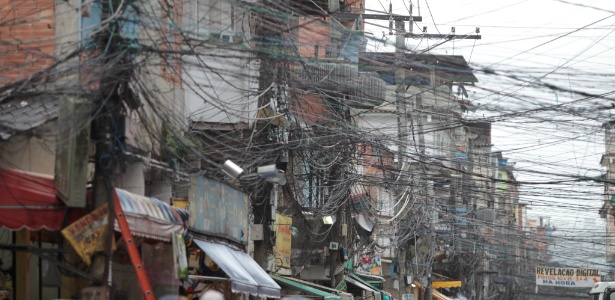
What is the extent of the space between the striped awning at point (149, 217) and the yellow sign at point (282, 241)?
12.4m

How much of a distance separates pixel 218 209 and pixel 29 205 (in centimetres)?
647

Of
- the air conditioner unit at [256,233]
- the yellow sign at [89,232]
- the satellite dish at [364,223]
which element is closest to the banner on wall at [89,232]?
the yellow sign at [89,232]

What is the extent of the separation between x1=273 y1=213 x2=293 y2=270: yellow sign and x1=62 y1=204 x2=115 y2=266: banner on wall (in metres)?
13.9

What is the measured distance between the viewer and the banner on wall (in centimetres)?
1201

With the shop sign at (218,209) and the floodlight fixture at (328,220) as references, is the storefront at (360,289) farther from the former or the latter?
the shop sign at (218,209)

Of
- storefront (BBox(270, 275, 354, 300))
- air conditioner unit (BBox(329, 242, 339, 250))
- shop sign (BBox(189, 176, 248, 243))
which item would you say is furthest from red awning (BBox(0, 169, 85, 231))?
air conditioner unit (BBox(329, 242, 339, 250))

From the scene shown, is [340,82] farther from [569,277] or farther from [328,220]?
[569,277]

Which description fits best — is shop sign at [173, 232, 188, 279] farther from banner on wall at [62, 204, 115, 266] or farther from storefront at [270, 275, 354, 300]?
storefront at [270, 275, 354, 300]

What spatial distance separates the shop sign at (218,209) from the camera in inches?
687

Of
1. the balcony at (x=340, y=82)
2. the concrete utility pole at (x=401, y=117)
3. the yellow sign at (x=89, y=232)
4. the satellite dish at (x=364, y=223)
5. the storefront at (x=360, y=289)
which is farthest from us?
the storefront at (x=360, y=289)

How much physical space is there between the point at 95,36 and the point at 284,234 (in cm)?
1596

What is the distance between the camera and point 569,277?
59.0m

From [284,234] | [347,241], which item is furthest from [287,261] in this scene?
[347,241]

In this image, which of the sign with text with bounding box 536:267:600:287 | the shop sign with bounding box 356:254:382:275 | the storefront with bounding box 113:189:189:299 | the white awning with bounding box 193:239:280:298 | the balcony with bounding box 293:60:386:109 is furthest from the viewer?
the sign with text with bounding box 536:267:600:287
